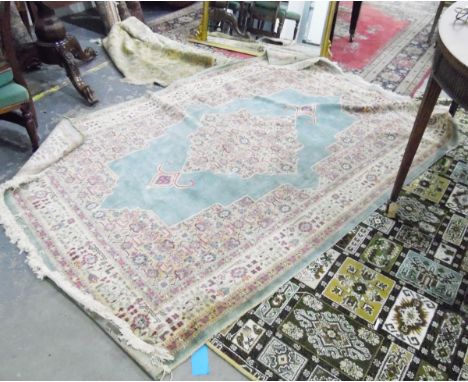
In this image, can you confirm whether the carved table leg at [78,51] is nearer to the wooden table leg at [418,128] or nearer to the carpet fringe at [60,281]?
the carpet fringe at [60,281]

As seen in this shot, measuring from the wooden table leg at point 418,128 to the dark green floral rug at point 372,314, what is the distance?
0.32 ft

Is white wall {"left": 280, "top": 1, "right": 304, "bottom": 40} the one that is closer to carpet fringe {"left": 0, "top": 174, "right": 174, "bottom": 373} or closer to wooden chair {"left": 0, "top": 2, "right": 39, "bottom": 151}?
wooden chair {"left": 0, "top": 2, "right": 39, "bottom": 151}

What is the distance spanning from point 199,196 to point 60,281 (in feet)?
2.36

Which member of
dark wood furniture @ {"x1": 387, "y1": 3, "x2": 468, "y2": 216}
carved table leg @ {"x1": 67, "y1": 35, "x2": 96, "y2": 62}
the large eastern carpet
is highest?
dark wood furniture @ {"x1": 387, "y1": 3, "x2": 468, "y2": 216}

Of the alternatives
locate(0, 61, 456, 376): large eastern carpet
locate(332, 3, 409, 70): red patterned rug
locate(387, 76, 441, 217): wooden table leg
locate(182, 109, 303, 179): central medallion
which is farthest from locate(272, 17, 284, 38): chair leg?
locate(387, 76, 441, 217): wooden table leg

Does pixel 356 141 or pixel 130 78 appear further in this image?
pixel 130 78

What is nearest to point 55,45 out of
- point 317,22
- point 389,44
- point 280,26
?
Result: point 280,26

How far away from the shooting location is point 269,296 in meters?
1.60

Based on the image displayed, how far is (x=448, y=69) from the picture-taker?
1.44 m

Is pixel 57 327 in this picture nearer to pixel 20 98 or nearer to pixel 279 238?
pixel 279 238

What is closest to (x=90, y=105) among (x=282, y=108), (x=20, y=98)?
(x=20, y=98)

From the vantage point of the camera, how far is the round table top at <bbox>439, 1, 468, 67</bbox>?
1.37 meters

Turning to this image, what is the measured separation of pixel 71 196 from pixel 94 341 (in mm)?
777

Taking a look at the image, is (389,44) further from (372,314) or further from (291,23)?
(372,314)
